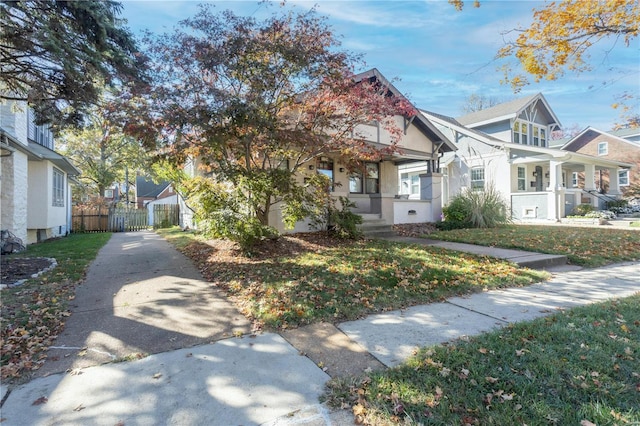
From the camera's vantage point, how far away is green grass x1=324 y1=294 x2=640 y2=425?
2174 mm

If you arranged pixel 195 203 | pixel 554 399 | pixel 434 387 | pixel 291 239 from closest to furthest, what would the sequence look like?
pixel 554 399 < pixel 434 387 < pixel 195 203 < pixel 291 239

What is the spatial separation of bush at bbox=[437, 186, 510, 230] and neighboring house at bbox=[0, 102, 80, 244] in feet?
46.6

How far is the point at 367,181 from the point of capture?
46.9 ft

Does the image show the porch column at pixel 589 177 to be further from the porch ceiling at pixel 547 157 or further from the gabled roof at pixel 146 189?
the gabled roof at pixel 146 189

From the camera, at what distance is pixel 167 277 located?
240 inches

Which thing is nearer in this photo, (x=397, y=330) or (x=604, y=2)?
(x=397, y=330)

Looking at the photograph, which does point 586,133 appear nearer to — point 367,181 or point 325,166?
point 367,181

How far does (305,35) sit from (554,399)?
22.6ft

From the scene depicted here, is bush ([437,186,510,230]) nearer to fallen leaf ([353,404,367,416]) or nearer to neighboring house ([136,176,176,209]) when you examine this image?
fallen leaf ([353,404,367,416])

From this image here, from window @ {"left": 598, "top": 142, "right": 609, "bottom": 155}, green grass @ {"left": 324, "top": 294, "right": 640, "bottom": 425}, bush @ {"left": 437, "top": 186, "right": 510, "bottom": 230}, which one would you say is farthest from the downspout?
window @ {"left": 598, "top": 142, "right": 609, "bottom": 155}

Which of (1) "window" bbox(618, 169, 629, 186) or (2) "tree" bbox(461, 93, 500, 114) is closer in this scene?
(1) "window" bbox(618, 169, 629, 186)

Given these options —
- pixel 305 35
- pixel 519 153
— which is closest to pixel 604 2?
pixel 305 35

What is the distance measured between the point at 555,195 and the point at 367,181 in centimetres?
1114

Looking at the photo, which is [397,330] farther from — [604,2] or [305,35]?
[604,2]
